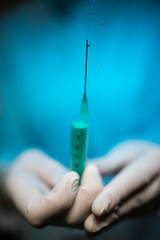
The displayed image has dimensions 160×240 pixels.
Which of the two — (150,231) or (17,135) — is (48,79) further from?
(150,231)

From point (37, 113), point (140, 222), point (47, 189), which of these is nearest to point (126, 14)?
point (37, 113)

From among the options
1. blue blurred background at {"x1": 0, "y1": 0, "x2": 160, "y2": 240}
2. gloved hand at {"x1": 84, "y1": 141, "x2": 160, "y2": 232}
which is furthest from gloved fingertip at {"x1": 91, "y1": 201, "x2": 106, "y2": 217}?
blue blurred background at {"x1": 0, "y1": 0, "x2": 160, "y2": 240}

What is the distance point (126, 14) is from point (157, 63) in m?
0.14

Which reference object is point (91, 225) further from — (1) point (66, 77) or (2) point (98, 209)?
(1) point (66, 77)

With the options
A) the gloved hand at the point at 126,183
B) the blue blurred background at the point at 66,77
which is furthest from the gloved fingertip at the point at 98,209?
the blue blurred background at the point at 66,77

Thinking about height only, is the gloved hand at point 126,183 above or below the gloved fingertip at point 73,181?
below

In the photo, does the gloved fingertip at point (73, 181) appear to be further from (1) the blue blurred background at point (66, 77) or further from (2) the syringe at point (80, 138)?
(1) the blue blurred background at point (66, 77)

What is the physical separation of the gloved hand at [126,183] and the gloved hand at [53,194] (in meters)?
0.03

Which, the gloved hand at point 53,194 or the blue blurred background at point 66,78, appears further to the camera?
the blue blurred background at point 66,78

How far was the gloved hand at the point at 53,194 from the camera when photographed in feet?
1.34

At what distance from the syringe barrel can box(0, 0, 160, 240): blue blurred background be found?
0.36 ft

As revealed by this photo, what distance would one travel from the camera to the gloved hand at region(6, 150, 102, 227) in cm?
41

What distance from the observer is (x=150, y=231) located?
682 millimetres

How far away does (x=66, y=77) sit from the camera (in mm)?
593
